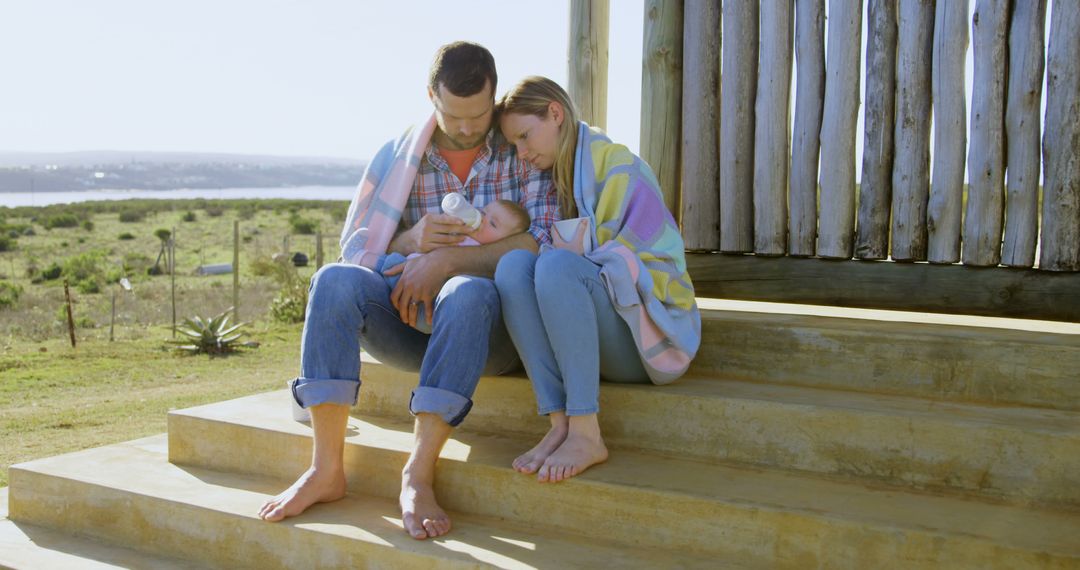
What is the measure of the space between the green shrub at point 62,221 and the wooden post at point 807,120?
36.3 meters

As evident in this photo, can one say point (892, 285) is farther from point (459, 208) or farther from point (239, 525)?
point (239, 525)

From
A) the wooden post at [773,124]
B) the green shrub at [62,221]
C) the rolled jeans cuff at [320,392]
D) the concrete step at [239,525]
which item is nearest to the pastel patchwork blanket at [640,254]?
the concrete step at [239,525]

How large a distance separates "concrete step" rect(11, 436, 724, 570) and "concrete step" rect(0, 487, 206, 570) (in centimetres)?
4

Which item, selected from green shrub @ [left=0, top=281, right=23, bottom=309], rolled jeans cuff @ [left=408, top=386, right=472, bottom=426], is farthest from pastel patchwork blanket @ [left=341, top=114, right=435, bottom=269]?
green shrub @ [left=0, top=281, right=23, bottom=309]

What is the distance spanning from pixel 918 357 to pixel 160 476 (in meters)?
2.46

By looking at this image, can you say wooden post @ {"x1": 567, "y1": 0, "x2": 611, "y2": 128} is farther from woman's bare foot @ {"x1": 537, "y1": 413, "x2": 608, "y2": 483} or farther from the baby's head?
woman's bare foot @ {"x1": 537, "y1": 413, "x2": 608, "y2": 483}

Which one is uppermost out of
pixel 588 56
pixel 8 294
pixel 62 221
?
pixel 588 56

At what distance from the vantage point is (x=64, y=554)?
317cm

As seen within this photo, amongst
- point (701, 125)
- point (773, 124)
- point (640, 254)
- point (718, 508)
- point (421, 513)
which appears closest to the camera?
point (718, 508)

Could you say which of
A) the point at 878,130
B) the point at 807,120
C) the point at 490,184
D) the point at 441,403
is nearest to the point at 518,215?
the point at 490,184

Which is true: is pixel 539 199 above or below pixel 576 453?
above

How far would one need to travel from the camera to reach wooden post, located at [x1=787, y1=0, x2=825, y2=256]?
158 inches

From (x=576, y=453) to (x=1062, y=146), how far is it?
6.72 ft

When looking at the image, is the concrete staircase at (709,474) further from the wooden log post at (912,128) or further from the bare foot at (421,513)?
the wooden log post at (912,128)
